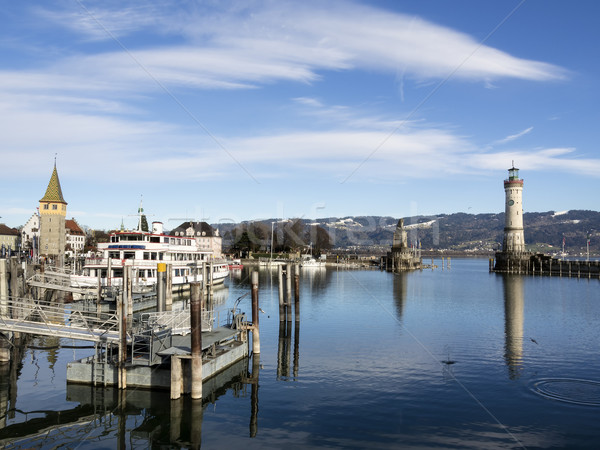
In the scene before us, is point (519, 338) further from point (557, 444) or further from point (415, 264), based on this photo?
point (415, 264)

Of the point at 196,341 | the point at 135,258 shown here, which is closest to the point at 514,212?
the point at 135,258

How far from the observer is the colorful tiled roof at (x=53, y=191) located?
103688 millimetres

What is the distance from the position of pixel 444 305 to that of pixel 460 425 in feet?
132

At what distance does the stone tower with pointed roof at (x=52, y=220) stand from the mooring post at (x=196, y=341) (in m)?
89.6

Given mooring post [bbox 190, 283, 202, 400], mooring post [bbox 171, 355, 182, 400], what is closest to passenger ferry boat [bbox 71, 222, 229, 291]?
mooring post [bbox 190, 283, 202, 400]

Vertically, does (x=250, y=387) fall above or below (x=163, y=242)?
below

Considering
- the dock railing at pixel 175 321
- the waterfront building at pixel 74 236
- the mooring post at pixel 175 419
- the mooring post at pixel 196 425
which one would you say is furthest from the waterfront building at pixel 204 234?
the mooring post at pixel 196 425

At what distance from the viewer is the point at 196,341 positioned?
2162cm

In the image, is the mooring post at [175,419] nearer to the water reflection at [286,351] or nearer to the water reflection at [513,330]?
the water reflection at [286,351]

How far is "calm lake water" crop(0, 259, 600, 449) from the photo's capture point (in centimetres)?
1928

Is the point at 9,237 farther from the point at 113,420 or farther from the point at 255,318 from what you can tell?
the point at 113,420

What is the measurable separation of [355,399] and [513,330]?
933 inches

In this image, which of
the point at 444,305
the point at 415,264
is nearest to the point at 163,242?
the point at 444,305

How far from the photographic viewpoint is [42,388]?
24609 mm
